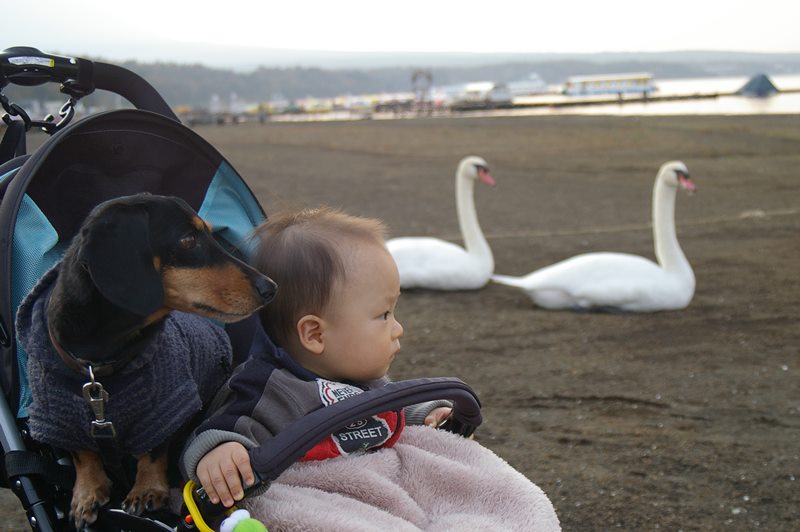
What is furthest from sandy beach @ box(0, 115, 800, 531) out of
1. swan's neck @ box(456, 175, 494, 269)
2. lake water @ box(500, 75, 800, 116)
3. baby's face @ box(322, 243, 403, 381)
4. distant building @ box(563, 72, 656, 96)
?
distant building @ box(563, 72, 656, 96)

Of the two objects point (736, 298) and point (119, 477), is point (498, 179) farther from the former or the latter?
point (119, 477)

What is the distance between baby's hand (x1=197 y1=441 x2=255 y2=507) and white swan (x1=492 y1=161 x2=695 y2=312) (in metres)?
5.07

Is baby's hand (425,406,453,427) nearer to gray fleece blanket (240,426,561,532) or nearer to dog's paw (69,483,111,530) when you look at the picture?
gray fleece blanket (240,426,561,532)

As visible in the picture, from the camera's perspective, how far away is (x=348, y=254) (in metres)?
2.25

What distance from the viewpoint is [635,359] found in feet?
19.0

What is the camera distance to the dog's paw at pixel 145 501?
208cm

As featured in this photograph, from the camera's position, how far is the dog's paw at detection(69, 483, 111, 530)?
207cm

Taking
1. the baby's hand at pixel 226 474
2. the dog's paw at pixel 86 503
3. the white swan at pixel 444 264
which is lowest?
the white swan at pixel 444 264

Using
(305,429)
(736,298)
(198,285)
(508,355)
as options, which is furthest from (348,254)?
(736,298)

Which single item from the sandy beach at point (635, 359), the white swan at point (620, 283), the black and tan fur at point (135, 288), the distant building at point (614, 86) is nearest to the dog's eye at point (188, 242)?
the black and tan fur at point (135, 288)

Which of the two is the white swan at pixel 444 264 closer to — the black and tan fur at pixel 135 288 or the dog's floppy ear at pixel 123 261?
the black and tan fur at pixel 135 288

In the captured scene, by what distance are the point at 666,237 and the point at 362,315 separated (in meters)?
5.15

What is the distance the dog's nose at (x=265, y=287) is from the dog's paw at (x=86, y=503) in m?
0.59

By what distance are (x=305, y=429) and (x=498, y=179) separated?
16053 mm
